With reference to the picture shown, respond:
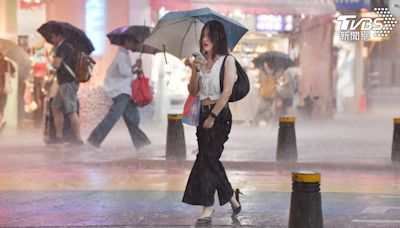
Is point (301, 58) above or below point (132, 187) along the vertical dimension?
above

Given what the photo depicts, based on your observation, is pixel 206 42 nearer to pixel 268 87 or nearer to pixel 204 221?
pixel 204 221

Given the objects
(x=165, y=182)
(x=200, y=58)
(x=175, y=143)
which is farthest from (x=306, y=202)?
(x=175, y=143)

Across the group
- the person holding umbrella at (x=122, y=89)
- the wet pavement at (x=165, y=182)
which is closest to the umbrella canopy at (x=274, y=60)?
the wet pavement at (x=165, y=182)

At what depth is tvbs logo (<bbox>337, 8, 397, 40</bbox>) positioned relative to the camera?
16375mm

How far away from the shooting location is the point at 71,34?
13680 millimetres

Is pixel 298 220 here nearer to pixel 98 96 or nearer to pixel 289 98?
pixel 98 96

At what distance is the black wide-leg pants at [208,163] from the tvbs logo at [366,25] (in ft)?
30.6

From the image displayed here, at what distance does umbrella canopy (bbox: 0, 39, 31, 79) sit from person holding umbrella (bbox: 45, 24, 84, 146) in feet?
10.2

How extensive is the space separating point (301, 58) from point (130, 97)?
9.98 m

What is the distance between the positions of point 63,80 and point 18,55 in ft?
12.3

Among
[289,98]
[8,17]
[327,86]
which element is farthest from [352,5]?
[8,17]

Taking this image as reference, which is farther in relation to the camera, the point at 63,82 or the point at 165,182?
the point at 63,82

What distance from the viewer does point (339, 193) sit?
946cm

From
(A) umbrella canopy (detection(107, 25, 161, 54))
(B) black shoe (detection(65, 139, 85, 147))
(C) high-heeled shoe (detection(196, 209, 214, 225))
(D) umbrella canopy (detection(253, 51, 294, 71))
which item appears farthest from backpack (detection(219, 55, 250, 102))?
(D) umbrella canopy (detection(253, 51, 294, 71))
